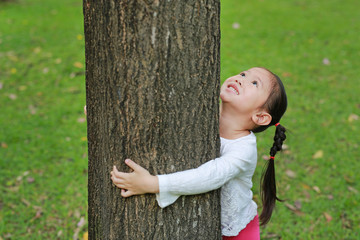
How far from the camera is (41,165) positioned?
3.81 meters

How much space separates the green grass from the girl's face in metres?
1.50

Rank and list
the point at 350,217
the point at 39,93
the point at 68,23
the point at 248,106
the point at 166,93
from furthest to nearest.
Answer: the point at 68,23 < the point at 39,93 < the point at 350,217 < the point at 248,106 < the point at 166,93

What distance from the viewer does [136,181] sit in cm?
167

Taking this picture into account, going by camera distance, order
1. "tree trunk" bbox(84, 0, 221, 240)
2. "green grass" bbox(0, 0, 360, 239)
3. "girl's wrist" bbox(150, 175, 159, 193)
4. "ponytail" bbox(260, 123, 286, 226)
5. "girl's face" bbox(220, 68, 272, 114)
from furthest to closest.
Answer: "green grass" bbox(0, 0, 360, 239) < "ponytail" bbox(260, 123, 286, 226) < "girl's face" bbox(220, 68, 272, 114) < "girl's wrist" bbox(150, 175, 159, 193) < "tree trunk" bbox(84, 0, 221, 240)

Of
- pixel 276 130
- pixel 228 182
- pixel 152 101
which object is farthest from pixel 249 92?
pixel 152 101

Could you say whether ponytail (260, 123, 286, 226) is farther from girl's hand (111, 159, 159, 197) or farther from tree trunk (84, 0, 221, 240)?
girl's hand (111, 159, 159, 197)

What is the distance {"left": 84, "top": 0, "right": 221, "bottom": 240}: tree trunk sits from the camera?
1537 mm

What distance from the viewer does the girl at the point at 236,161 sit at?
1688 millimetres

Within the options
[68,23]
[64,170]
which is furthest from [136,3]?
[68,23]

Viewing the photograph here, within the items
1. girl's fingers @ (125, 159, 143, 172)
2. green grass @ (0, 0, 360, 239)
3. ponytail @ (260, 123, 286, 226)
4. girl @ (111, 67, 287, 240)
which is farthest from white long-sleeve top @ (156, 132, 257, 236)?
green grass @ (0, 0, 360, 239)

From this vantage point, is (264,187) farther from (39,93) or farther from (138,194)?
(39,93)

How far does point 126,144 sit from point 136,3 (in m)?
0.62

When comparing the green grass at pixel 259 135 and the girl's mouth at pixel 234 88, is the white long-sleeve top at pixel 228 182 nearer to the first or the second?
the girl's mouth at pixel 234 88

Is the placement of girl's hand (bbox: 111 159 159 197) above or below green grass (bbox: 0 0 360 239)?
above
